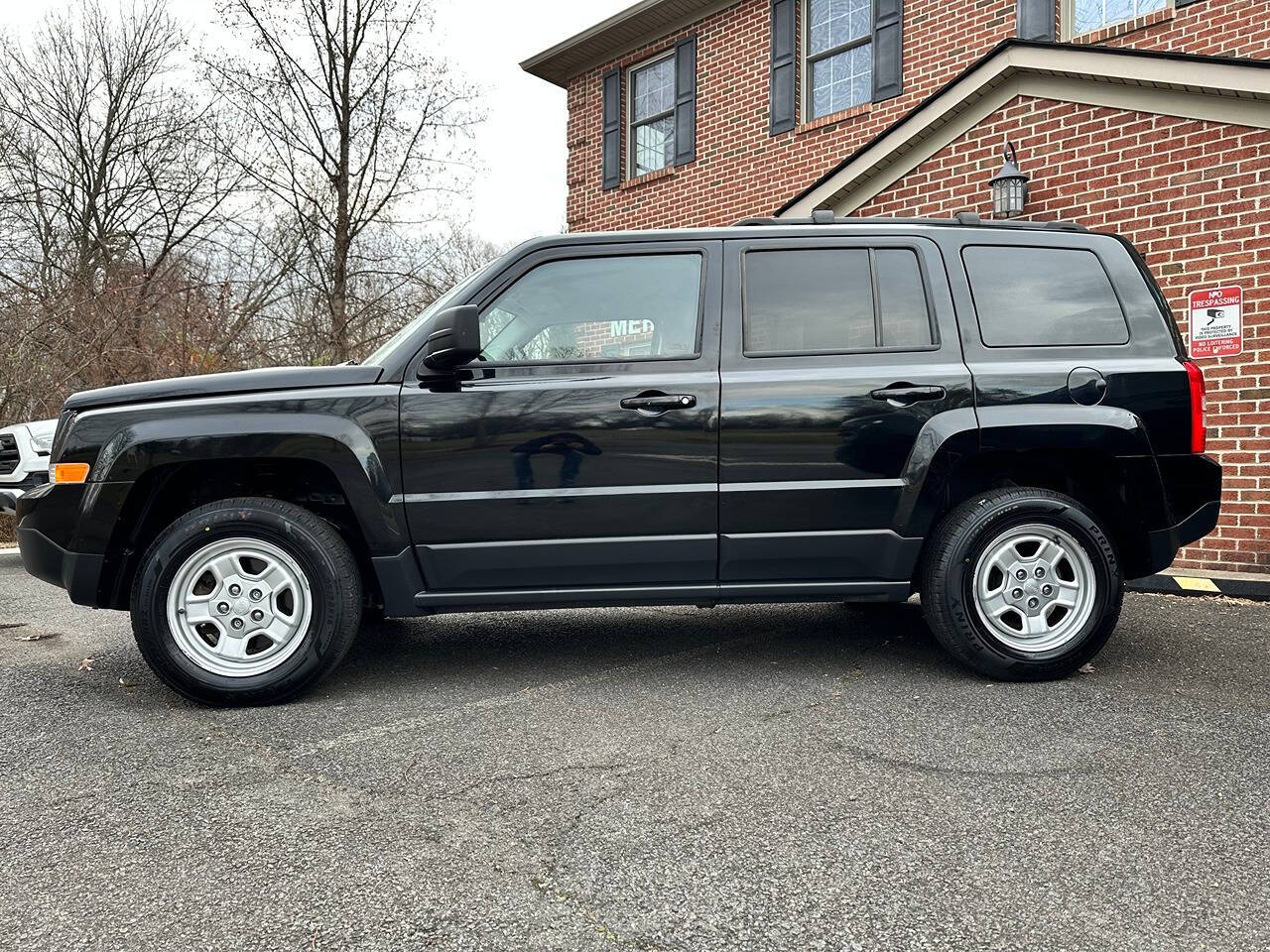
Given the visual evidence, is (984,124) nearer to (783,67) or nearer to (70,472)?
(783,67)

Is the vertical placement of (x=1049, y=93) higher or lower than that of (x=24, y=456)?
higher

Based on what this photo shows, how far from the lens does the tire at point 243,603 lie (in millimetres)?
3795

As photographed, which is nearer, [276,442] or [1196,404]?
[276,442]

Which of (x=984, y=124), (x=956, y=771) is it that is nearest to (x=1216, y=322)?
→ (x=984, y=124)

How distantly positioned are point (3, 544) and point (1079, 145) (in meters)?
10.9

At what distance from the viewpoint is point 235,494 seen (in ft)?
13.7

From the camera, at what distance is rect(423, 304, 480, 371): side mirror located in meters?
3.84

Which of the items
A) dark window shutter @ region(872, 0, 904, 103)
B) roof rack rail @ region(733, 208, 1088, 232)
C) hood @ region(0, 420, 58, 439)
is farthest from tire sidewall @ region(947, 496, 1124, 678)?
hood @ region(0, 420, 58, 439)

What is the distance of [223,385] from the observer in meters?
3.94

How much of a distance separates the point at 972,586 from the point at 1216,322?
13.8ft

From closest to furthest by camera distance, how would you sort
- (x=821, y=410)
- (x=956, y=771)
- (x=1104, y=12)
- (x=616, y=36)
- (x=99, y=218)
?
(x=956, y=771) < (x=821, y=410) < (x=1104, y=12) < (x=616, y=36) < (x=99, y=218)

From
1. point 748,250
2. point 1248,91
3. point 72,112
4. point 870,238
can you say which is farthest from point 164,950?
point 72,112

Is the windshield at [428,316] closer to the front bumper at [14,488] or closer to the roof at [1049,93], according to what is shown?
the roof at [1049,93]

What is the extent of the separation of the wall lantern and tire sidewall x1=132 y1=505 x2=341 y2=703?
6.15 metres
